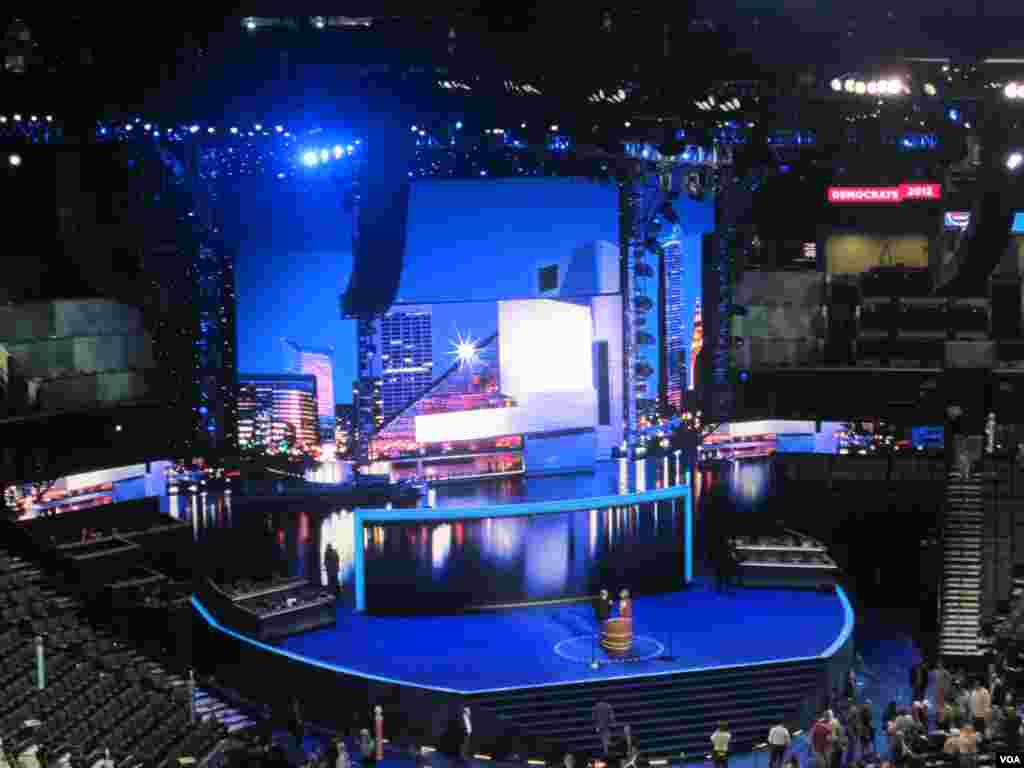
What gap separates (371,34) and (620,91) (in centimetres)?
355

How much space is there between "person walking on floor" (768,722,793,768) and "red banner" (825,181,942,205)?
515 inches

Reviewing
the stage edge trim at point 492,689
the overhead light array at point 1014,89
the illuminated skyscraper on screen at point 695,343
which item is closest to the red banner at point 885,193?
the illuminated skyscraper on screen at point 695,343

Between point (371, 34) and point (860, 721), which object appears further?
point (371, 34)

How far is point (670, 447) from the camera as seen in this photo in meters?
23.6

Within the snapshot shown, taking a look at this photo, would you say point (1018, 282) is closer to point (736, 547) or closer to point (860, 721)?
point (736, 547)

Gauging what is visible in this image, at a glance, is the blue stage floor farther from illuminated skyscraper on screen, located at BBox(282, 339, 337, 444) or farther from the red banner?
the red banner

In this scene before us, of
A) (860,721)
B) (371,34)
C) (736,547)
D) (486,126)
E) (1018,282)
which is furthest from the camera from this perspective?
(1018,282)

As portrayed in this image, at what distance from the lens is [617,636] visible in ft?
62.8

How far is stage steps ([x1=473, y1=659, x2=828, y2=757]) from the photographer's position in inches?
705

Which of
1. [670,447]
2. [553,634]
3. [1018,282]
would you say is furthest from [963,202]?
[553,634]

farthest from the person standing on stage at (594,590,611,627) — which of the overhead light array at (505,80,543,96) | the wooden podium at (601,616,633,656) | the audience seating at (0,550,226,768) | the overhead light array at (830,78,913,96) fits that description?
the overhead light array at (830,78,913,96)

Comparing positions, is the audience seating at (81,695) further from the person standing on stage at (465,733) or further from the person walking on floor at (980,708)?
the person walking on floor at (980,708)

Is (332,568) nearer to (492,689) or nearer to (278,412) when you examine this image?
(278,412)

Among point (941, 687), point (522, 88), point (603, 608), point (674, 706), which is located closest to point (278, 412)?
point (603, 608)
